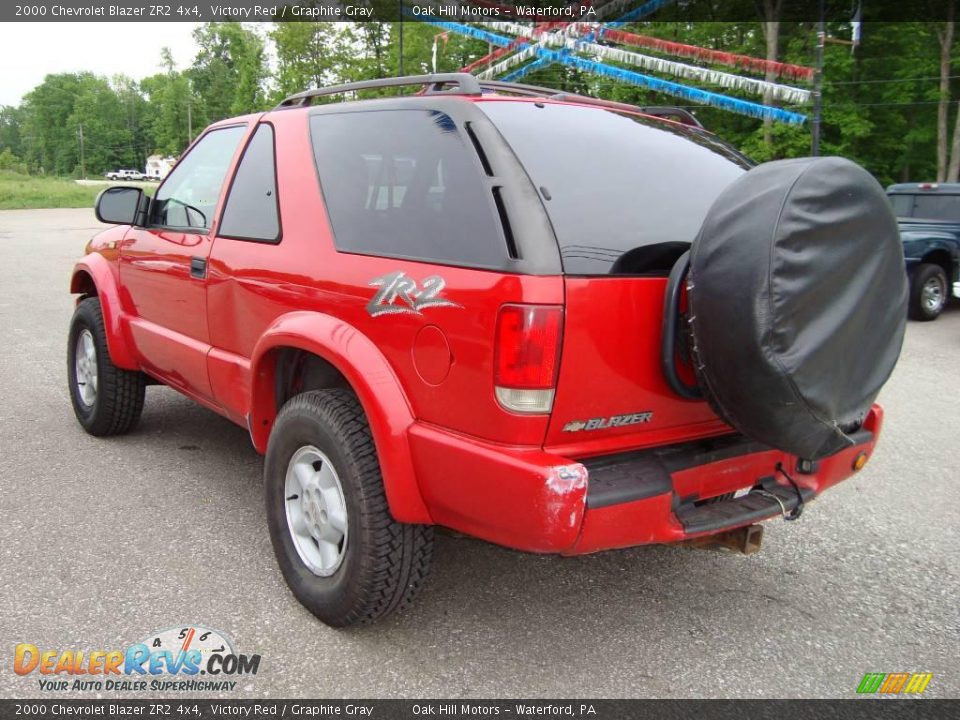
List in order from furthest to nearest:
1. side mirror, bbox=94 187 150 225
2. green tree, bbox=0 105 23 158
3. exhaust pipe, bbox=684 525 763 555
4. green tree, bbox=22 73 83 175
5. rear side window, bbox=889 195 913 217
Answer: green tree, bbox=0 105 23 158 → green tree, bbox=22 73 83 175 → rear side window, bbox=889 195 913 217 → side mirror, bbox=94 187 150 225 → exhaust pipe, bbox=684 525 763 555

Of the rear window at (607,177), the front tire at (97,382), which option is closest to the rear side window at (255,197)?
the rear window at (607,177)

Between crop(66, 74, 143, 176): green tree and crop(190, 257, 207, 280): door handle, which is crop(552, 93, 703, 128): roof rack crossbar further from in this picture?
crop(66, 74, 143, 176): green tree

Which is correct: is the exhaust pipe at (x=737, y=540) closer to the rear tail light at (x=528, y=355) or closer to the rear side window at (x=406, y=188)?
the rear tail light at (x=528, y=355)

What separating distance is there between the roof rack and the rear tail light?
974mm

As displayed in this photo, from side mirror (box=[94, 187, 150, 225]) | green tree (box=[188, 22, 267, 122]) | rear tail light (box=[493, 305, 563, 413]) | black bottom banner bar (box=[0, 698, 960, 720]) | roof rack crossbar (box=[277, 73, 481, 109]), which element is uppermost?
green tree (box=[188, 22, 267, 122])

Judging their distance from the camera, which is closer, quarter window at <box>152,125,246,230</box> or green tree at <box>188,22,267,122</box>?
quarter window at <box>152,125,246,230</box>

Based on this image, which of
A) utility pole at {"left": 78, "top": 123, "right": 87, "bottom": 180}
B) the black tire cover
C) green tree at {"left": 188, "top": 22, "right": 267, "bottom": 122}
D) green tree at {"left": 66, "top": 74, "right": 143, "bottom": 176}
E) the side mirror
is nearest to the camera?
the black tire cover

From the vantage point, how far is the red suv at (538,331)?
223 cm

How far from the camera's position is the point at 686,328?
8.02ft

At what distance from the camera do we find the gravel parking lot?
2.63 metres

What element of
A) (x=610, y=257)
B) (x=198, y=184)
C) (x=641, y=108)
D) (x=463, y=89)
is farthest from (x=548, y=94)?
(x=198, y=184)

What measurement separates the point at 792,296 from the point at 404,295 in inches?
45.1

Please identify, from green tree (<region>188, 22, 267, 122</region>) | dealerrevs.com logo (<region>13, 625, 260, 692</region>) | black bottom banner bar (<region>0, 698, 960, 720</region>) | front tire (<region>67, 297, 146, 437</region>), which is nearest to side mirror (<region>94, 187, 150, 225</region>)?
front tire (<region>67, 297, 146, 437</region>)

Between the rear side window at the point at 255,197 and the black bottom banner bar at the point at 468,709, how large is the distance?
172 cm
